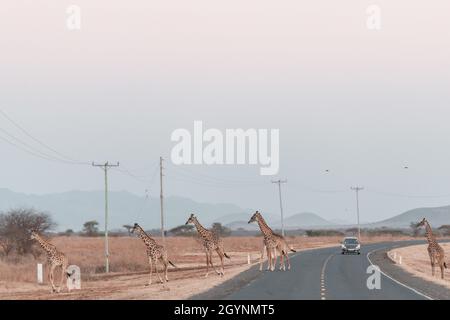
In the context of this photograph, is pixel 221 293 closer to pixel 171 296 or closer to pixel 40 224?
pixel 171 296

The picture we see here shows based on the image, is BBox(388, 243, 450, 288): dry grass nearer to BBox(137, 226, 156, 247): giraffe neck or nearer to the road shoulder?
the road shoulder

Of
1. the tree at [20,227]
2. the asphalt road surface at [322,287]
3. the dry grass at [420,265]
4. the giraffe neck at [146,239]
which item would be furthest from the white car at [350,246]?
the giraffe neck at [146,239]

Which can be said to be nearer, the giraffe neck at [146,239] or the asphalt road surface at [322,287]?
the asphalt road surface at [322,287]

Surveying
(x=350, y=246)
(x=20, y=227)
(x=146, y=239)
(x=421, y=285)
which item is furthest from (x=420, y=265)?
(x=146, y=239)

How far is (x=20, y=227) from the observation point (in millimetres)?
66125

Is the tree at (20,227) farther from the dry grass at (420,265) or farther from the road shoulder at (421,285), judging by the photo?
the road shoulder at (421,285)

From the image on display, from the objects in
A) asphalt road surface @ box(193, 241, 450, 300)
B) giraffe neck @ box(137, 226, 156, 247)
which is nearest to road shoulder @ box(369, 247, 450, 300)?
asphalt road surface @ box(193, 241, 450, 300)

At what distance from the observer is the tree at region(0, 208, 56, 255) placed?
62.8m

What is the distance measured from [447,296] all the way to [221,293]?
8.05 metres

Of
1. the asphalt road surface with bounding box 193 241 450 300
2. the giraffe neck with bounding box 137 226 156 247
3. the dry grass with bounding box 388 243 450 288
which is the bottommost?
the dry grass with bounding box 388 243 450 288

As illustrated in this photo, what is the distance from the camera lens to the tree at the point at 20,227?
206ft

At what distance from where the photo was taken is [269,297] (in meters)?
27.1
